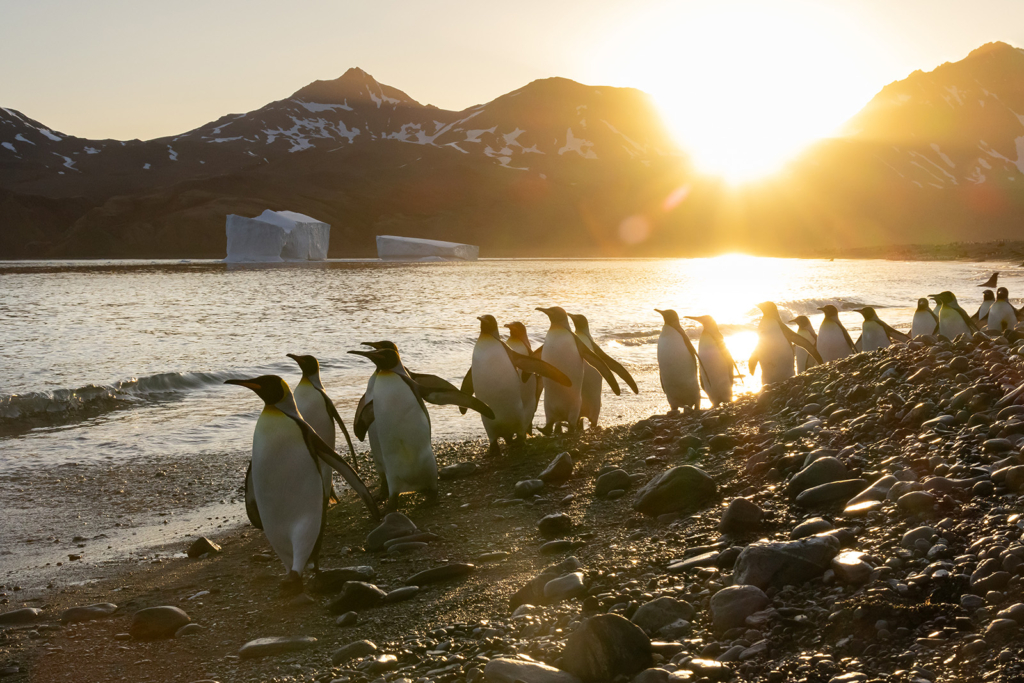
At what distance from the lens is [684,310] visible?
912 inches

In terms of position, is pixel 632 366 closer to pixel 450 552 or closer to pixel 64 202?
pixel 450 552

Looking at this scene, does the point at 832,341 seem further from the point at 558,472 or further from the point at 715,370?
the point at 558,472

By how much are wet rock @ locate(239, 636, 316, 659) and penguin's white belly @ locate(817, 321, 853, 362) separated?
24.3 feet

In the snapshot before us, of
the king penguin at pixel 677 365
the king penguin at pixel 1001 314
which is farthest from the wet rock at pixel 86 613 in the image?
the king penguin at pixel 1001 314

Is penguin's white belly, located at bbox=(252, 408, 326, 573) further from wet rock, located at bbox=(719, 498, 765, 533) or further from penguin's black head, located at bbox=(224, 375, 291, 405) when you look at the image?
wet rock, located at bbox=(719, 498, 765, 533)

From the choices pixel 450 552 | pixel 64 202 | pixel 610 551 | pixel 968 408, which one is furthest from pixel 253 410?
pixel 64 202

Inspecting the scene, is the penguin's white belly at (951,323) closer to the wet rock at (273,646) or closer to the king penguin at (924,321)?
the king penguin at (924,321)

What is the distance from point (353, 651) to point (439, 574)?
70 cm

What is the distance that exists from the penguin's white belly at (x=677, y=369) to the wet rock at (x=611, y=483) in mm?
3191

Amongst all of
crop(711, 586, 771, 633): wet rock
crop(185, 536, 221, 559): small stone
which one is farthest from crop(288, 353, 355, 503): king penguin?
crop(711, 586, 771, 633): wet rock

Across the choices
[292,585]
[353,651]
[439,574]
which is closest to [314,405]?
[292,585]

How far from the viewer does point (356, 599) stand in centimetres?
331

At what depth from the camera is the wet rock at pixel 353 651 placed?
2.81 m

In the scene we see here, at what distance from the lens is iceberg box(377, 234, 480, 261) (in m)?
73.1
